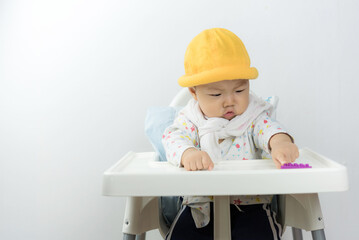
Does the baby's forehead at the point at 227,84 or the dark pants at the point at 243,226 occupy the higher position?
the baby's forehead at the point at 227,84

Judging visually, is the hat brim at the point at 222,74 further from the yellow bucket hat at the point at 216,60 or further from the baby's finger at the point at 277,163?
the baby's finger at the point at 277,163

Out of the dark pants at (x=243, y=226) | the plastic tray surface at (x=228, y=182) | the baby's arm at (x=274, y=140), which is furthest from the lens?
the dark pants at (x=243, y=226)

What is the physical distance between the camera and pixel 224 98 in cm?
98

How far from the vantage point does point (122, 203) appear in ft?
4.93

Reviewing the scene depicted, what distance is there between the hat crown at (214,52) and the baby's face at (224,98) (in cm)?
5

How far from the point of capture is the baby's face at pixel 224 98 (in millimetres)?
967

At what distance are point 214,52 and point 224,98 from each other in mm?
112

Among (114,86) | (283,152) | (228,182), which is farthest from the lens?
(114,86)

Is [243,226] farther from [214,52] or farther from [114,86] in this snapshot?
[114,86]

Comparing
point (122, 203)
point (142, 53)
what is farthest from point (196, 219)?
point (142, 53)

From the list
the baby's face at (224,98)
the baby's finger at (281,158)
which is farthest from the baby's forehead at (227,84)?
the baby's finger at (281,158)

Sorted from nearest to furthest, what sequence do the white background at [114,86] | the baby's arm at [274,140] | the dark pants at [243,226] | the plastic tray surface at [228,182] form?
the plastic tray surface at [228,182] → the baby's arm at [274,140] → the dark pants at [243,226] → the white background at [114,86]

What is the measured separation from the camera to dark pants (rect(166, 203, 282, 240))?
0.92 meters

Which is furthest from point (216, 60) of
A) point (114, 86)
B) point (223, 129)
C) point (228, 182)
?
point (114, 86)
